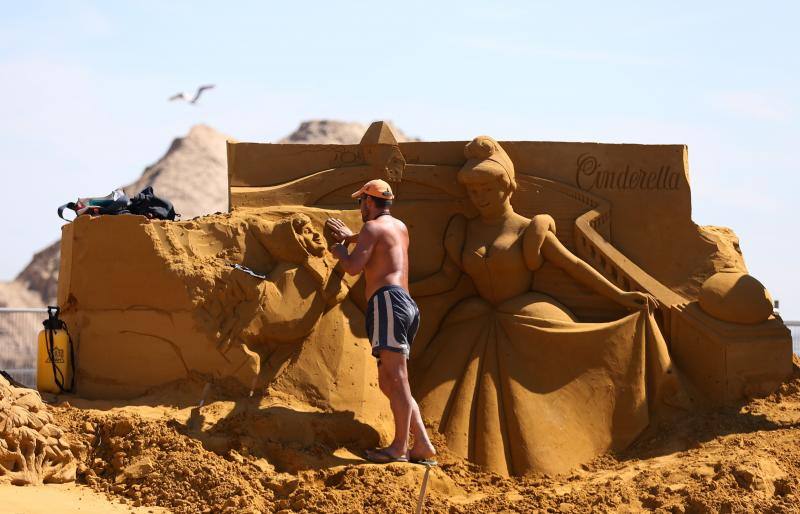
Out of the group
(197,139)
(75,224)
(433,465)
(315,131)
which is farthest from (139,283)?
(315,131)

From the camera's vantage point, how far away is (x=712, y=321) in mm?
8695

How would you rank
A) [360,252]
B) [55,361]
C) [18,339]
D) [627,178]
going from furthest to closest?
[18,339], [627,178], [55,361], [360,252]

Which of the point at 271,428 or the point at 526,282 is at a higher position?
the point at 526,282

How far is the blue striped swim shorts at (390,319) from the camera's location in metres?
7.42

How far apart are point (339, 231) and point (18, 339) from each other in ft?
24.0

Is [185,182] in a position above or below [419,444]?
above

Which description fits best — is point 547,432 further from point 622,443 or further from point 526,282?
point 526,282

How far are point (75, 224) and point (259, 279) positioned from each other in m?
1.37

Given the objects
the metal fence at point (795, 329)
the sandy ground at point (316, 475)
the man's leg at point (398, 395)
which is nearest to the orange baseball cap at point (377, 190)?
the man's leg at point (398, 395)

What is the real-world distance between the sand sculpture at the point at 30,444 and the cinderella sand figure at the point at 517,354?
2.55 metres

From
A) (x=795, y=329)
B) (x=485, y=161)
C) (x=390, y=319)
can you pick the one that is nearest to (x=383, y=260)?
(x=390, y=319)

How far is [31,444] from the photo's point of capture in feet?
22.8

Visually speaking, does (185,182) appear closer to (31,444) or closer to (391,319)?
(391,319)

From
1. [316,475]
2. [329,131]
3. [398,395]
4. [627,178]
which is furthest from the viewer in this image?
[329,131]
